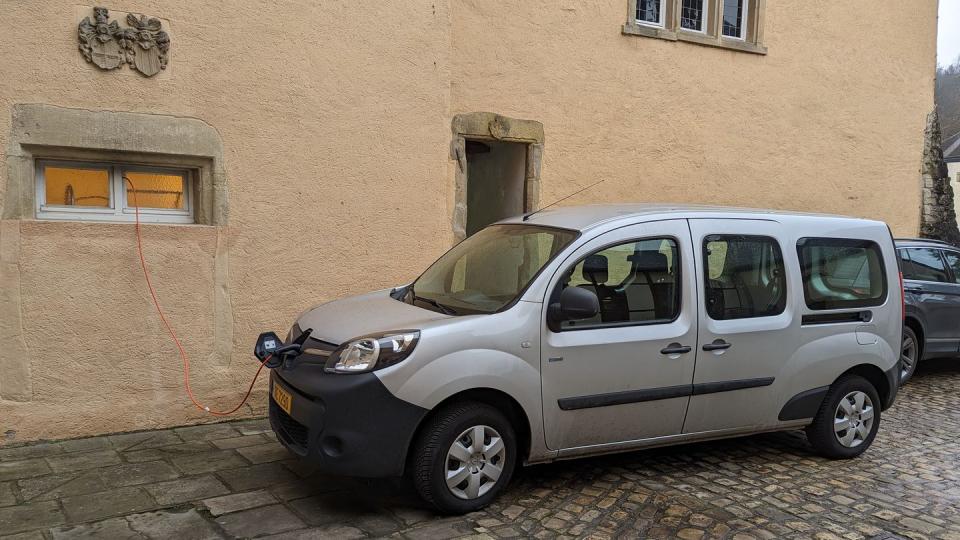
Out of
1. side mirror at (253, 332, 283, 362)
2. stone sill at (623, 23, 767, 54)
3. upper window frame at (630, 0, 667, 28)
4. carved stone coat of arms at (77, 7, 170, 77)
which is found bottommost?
side mirror at (253, 332, 283, 362)

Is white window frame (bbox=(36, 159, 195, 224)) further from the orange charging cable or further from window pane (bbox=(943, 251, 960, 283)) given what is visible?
window pane (bbox=(943, 251, 960, 283))

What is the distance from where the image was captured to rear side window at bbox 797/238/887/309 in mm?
5594

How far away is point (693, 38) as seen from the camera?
31.5 feet

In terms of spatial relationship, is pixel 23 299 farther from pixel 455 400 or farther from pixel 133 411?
pixel 455 400

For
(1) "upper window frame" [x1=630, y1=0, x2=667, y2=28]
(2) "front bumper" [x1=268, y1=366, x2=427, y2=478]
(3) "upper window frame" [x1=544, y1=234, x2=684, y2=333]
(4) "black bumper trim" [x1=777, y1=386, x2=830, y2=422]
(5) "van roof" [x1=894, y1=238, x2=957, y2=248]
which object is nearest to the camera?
(2) "front bumper" [x1=268, y1=366, x2=427, y2=478]

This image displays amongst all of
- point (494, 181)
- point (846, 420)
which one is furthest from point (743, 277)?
point (494, 181)

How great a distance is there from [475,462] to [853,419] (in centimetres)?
310

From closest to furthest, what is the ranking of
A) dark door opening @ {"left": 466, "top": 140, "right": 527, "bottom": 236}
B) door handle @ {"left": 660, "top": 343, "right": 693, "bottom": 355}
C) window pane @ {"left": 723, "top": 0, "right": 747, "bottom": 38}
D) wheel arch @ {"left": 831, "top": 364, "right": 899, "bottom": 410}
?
door handle @ {"left": 660, "top": 343, "right": 693, "bottom": 355} < wheel arch @ {"left": 831, "top": 364, "right": 899, "bottom": 410} < dark door opening @ {"left": 466, "top": 140, "right": 527, "bottom": 236} < window pane @ {"left": 723, "top": 0, "right": 747, "bottom": 38}

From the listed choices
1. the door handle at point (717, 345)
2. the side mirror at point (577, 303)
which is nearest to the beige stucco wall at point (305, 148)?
the side mirror at point (577, 303)

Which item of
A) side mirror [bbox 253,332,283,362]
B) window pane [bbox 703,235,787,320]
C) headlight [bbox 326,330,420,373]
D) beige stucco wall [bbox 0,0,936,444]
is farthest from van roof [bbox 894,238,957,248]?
side mirror [bbox 253,332,283,362]

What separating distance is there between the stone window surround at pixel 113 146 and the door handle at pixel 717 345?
388cm

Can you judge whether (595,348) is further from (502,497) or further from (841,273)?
(841,273)

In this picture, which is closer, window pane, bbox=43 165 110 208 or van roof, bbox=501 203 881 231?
van roof, bbox=501 203 881 231

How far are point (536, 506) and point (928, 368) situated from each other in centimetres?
728
